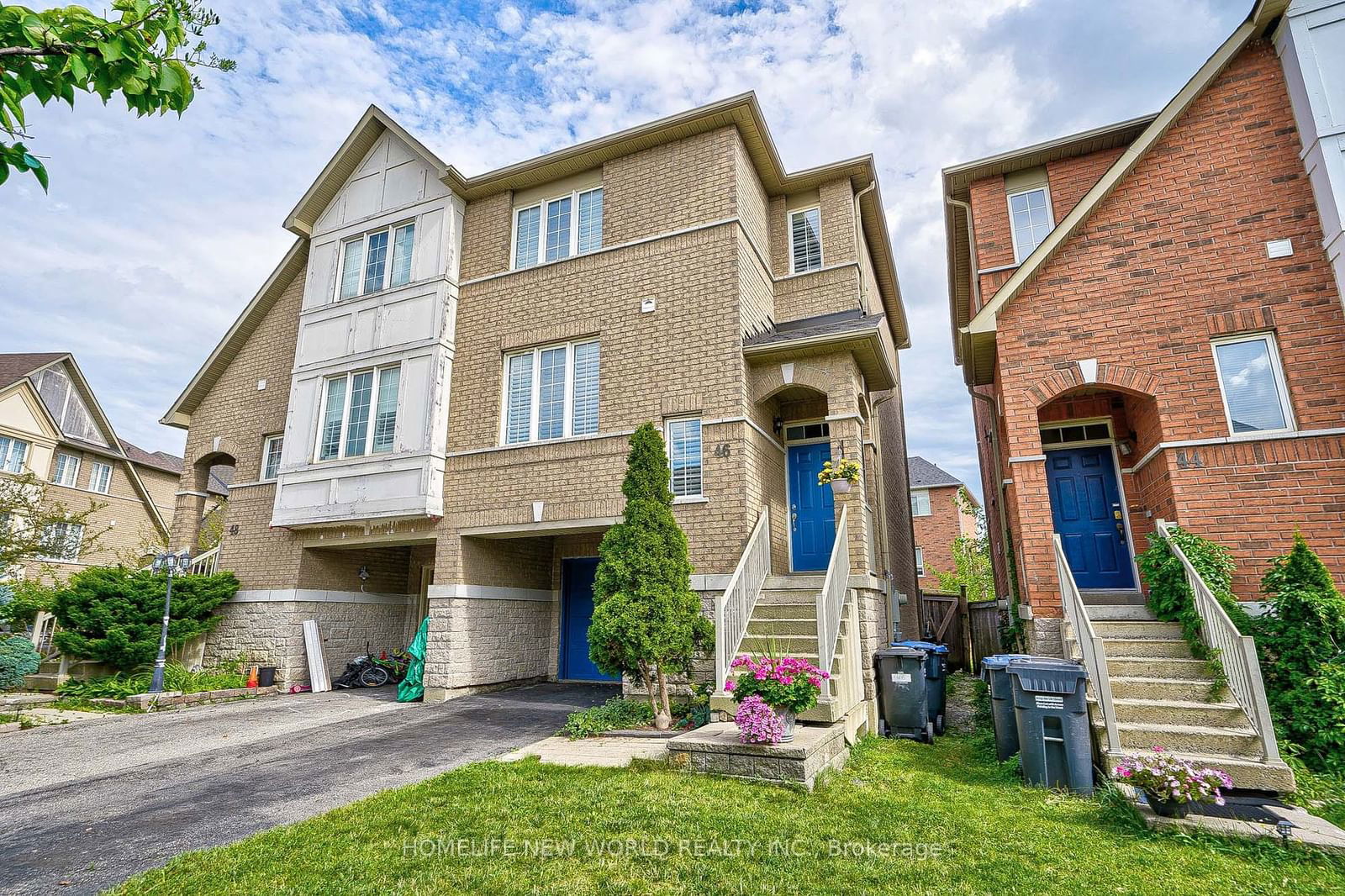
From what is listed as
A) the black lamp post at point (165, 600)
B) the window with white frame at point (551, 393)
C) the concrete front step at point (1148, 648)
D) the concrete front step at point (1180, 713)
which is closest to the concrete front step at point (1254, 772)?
the concrete front step at point (1180, 713)

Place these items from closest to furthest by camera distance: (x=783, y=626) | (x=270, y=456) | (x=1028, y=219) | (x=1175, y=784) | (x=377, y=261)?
(x=1175, y=784), (x=783, y=626), (x=1028, y=219), (x=377, y=261), (x=270, y=456)

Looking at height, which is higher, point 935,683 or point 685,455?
point 685,455

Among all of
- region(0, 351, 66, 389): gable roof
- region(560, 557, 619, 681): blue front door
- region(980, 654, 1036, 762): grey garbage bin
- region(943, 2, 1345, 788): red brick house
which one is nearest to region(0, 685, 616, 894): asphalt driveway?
region(560, 557, 619, 681): blue front door

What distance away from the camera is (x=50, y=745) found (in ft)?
25.8

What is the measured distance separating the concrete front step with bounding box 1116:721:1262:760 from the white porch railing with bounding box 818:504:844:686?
265 centimetres

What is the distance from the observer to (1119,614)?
7.57 m

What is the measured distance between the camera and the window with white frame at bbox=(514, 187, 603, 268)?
11.8 m

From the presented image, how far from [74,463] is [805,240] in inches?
1013

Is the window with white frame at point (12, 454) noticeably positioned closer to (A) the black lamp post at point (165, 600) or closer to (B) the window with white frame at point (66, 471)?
(B) the window with white frame at point (66, 471)

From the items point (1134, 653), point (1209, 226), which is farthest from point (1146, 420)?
point (1134, 653)

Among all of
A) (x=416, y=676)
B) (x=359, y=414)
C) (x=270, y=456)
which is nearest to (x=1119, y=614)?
(x=416, y=676)

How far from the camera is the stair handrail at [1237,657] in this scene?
5.47m

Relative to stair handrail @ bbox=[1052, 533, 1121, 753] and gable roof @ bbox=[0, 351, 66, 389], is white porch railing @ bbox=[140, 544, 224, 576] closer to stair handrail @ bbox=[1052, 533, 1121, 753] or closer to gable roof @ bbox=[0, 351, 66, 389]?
gable roof @ bbox=[0, 351, 66, 389]

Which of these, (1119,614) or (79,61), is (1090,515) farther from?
(79,61)
